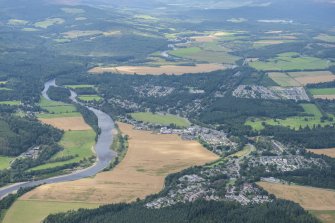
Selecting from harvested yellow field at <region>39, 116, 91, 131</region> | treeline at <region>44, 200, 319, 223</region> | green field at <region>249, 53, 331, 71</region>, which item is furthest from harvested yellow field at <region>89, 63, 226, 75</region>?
treeline at <region>44, 200, 319, 223</region>

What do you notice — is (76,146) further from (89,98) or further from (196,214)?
(89,98)

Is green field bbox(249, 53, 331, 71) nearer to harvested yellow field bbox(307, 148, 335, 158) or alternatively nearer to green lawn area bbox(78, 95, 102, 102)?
green lawn area bbox(78, 95, 102, 102)

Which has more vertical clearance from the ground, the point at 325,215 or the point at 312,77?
the point at 312,77

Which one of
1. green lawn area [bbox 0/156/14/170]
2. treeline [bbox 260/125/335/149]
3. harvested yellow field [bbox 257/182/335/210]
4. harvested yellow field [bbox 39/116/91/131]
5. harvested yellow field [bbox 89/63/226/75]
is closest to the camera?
harvested yellow field [bbox 257/182/335/210]

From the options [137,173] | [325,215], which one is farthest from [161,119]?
[325,215]

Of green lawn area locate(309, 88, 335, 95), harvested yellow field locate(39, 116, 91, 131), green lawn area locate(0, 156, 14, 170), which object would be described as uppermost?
green lawn area locate(309, 88, 335, 95)

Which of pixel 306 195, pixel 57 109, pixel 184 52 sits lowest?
pixel 57 109

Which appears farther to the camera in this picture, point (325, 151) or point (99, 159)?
point (325, 151)
